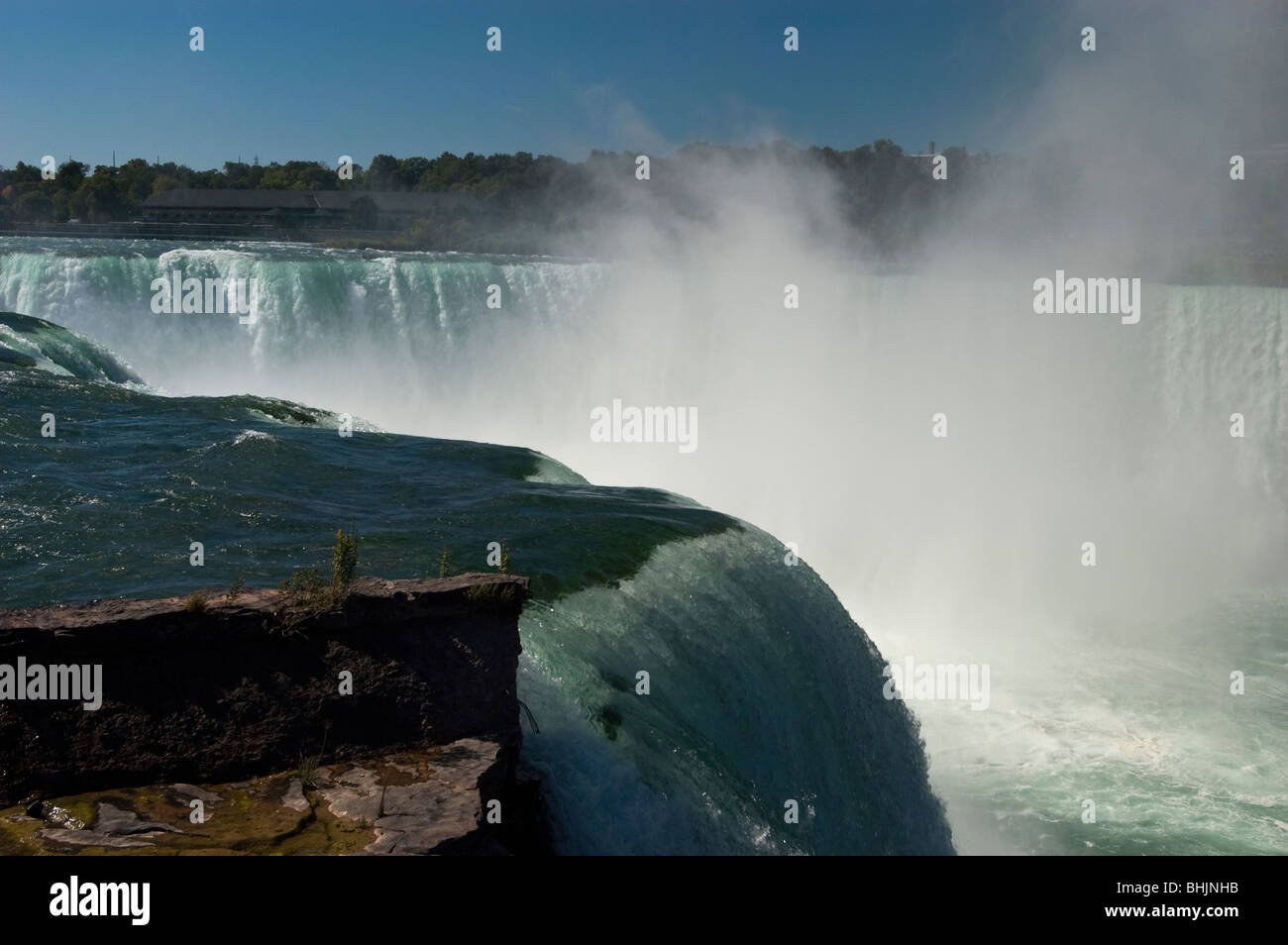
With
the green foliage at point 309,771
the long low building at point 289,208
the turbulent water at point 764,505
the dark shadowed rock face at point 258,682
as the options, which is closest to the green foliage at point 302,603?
the dark shadowed rock face at point 258,682

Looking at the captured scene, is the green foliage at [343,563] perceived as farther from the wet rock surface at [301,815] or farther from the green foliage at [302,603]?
the wet rock surface at [301,815]

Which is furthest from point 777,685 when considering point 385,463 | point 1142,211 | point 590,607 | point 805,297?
point 1142,211

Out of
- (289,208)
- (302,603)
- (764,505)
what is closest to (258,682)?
(302,603)

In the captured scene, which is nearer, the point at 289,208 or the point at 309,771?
the point at 309,771

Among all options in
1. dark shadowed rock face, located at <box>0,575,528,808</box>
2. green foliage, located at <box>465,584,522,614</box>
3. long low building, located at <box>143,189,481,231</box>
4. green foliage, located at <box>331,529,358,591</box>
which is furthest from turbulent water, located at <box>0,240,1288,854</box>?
long low building, located at <box>143,189,481,231</box>

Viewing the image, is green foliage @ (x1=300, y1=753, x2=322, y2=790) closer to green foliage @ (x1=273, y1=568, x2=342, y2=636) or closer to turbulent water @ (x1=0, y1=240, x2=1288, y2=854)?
green foliage @ (x1=273, y1=568, x2=342, y2=636)

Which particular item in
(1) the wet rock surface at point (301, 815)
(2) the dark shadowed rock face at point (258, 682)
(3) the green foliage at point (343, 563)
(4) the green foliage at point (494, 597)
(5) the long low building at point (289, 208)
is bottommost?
(1) the wet rock surface at point (301, 815)

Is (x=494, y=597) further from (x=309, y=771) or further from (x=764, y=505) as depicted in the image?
(x=764, y=505)
